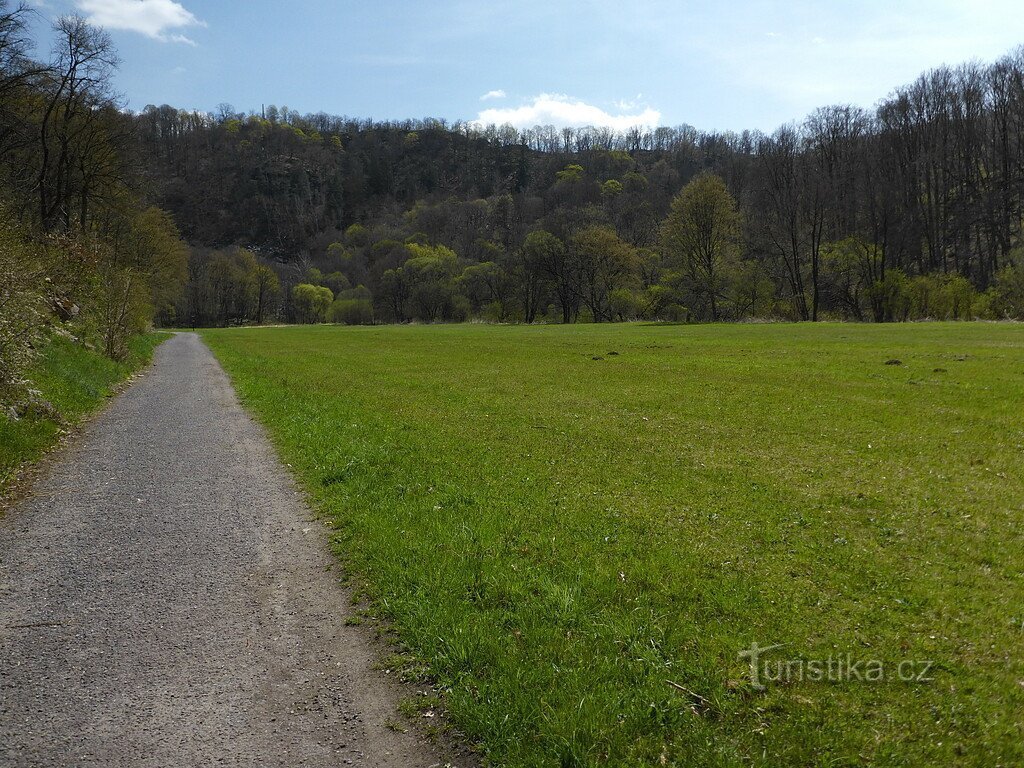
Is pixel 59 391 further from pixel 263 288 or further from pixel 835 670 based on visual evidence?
pixel 263 288

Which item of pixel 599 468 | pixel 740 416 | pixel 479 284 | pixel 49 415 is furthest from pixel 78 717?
pixel 479 284

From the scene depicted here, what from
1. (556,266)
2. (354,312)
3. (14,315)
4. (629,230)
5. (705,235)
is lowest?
(14,315)

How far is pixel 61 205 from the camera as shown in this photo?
119 ft

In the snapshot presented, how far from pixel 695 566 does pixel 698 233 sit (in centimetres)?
6772

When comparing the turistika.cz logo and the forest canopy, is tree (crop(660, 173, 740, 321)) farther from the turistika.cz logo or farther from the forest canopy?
the turistika.cz logo

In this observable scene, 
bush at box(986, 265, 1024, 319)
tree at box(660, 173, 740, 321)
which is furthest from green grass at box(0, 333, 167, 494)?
bush at box(986, 265, 1024, 319)

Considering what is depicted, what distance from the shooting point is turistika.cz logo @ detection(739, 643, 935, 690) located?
3715mm

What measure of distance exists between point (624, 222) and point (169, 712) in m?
119

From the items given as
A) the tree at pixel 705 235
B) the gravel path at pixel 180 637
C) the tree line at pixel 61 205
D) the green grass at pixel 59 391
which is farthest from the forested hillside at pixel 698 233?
the gravel path at pixel 180 637

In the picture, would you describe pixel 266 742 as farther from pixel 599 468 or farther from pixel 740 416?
pixel 740 416

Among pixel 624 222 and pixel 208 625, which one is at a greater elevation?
pixel 624 222

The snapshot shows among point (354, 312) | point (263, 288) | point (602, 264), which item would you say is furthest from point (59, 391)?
point (263, 288)

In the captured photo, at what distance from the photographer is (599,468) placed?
8.84 m

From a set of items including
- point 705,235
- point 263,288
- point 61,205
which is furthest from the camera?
point 263,288
